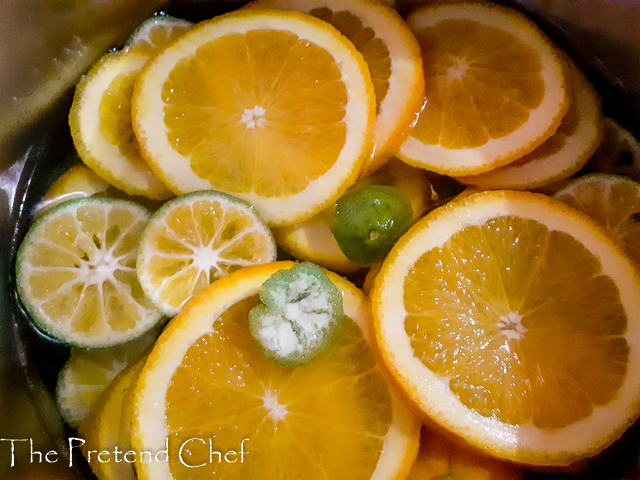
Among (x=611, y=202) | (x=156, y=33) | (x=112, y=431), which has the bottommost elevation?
(x=112, y=431)

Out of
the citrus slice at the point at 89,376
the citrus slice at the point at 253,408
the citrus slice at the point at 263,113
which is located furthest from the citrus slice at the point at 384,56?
the citrus slice at the point at 89,376

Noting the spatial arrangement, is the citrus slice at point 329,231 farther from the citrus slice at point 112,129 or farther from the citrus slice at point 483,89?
the citrus slice at point 112,129

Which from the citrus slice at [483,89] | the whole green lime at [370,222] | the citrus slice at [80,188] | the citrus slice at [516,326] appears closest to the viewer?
the citrus slice at [516,326]

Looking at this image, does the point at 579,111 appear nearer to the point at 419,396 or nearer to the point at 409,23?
the point at 409,23

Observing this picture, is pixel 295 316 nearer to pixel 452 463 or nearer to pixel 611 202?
pixel 452 463

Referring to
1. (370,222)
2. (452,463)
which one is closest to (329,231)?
(370,222)

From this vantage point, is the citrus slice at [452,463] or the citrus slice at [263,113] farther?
the citrus slice at [263,113]

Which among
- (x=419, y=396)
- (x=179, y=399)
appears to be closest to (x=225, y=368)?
(x=179, y=399)
